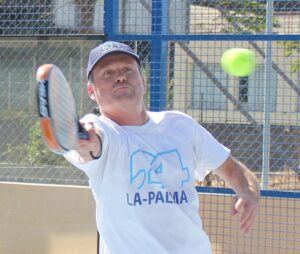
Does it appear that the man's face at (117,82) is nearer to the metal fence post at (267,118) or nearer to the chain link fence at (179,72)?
the chain link fence at (179,72)

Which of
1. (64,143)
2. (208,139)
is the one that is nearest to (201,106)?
(208,139)

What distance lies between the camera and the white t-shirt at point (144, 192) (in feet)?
9.82

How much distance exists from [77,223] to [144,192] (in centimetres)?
355

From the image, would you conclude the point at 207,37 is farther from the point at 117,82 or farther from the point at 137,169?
the point at 137,169

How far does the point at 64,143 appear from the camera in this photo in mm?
2557

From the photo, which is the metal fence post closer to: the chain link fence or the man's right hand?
the chain link fence

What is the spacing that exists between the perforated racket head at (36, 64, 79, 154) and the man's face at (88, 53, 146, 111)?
48 cm

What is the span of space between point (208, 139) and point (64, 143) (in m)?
0.96

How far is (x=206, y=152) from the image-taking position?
3.31 m

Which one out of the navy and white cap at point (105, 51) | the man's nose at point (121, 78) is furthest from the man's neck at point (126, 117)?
the navy and white cap at point (105, 51)

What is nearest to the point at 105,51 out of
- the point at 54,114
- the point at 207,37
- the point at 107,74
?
the point at 107,74

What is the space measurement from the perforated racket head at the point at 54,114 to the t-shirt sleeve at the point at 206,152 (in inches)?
31.2

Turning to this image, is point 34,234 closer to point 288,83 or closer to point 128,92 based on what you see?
point 288,83

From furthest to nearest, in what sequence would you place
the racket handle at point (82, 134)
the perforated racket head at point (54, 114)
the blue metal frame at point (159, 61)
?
the blue metal frame at point (159, 61) → the racket handle at point (82, 134) → the perforated racket head at point (54, 114)
